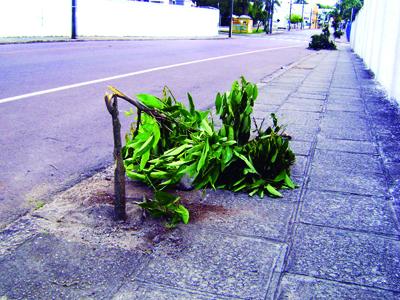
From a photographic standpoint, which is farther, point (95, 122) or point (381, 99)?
point (381, 99)

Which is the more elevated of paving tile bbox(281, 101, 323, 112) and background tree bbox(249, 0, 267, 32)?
background tree bbox(249, 0, 267, 32)

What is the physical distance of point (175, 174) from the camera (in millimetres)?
3779

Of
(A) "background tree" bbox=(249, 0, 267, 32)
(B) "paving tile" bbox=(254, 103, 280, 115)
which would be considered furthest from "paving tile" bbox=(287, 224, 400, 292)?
(A) "background tree" bbox=(249, 0, 267, 32)

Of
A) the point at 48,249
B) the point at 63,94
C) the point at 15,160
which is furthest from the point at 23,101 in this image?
the point at 48,249

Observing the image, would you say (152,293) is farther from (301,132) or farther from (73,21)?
(73,21)

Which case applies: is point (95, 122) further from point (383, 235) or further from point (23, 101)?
point (383, 235)

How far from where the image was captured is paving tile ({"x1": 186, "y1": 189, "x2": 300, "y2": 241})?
10.7ft

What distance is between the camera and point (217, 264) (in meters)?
2.80

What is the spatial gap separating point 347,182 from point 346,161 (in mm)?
685

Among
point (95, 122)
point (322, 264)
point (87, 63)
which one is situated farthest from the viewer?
point (87, 63)

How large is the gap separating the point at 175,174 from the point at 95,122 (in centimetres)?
304

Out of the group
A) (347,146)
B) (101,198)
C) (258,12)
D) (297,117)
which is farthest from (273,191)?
(258,12)

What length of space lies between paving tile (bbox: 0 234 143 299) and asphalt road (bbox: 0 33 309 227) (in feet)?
2.32

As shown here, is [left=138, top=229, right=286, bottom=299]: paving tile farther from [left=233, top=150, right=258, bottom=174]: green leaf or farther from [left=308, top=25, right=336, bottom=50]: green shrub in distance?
[left=308, top=25, right=336, bottom=50]: green shrub in distance
